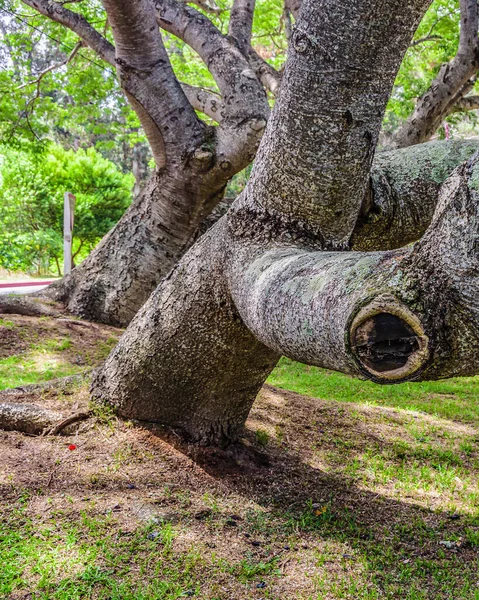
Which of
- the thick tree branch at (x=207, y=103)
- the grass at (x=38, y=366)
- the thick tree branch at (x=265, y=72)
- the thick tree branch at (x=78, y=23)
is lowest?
the grass at (x=38, y=366)

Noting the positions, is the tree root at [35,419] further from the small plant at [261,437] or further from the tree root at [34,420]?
the small plant at [261,437]

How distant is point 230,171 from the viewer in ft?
18.4

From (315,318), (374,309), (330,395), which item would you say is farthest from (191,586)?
(330,395)

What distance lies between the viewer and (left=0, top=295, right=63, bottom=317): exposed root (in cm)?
638

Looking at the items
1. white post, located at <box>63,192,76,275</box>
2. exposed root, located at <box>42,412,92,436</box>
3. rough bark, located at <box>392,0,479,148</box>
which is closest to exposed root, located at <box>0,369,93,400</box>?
exposed root, located at <box>42,412,92,436</box>

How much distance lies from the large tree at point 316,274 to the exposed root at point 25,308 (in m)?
3.33

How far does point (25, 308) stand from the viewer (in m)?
6.46

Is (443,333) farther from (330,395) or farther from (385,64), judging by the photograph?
(330,395)

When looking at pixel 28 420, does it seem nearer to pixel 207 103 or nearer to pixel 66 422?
pixel 66 422

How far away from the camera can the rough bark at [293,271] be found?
1.63m

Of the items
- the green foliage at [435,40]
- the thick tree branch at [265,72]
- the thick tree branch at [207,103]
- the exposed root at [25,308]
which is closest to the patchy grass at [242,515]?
the exposed root at [25,308]

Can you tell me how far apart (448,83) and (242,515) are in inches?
Answer: 242

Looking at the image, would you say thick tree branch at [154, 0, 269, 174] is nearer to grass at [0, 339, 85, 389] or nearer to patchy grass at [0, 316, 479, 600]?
grass at [0, 339, 85, 389]

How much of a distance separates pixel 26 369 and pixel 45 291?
226 centimetres
